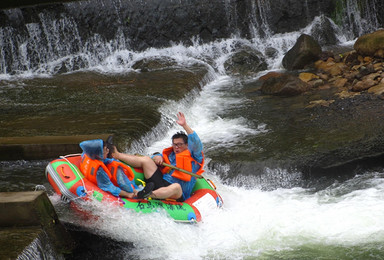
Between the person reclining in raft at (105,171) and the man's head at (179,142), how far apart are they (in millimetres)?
556

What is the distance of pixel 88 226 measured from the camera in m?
5.29

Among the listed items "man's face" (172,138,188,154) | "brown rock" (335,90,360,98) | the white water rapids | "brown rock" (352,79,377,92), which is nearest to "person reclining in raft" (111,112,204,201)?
"man's face" (172,138,188,154)

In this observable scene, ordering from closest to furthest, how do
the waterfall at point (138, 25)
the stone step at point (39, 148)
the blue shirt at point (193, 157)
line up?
the blue shirt at point (193, 157), the stone step at point (39, 148), the waterfall at point (138, 25)

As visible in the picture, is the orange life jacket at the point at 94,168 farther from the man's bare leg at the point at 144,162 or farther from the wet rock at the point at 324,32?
the wet rock at the point at 324,32

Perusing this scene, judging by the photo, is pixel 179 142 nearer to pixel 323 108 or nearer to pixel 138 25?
pixel 323 108

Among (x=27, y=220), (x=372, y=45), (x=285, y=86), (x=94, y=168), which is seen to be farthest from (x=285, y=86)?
(x=27, y=220)

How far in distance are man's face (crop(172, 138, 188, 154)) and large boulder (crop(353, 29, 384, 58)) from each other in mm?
6744

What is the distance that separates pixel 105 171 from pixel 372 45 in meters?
7.86

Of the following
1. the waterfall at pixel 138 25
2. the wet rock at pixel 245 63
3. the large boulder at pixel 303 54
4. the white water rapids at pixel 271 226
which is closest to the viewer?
the white water rapids at pixel 271 226

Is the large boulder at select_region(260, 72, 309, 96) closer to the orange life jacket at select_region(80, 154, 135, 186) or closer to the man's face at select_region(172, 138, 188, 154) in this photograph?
the man's face at select_region(172, 138, 188, 154)

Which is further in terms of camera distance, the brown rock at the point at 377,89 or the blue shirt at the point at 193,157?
the brown rock at the point at 377,89

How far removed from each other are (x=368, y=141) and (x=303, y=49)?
18.7ft

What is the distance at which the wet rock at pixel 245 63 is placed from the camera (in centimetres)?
1327

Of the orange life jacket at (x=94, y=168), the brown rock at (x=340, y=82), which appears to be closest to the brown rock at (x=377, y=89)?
the brown rock at (x=340, y=82)
